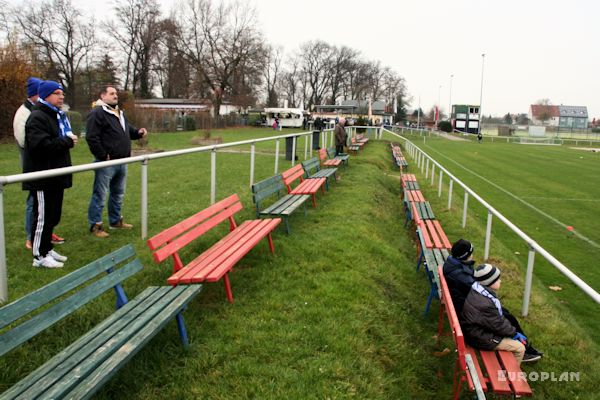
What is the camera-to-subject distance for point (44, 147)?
4.34 metres

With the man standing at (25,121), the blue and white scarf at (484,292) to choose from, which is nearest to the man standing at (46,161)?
the man standing at (25,121)

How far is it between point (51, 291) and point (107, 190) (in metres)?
2.95

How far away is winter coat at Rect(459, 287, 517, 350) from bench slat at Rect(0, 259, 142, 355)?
253 cm

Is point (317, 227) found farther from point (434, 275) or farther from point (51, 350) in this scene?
point (51, 350)

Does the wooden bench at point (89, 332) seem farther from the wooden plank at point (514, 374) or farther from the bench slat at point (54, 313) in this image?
the wooden plank at point (514, 374)

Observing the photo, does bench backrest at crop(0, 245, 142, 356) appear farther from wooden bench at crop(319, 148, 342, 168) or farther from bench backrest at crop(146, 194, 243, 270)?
wooden bench at crop(319, 148, 342, 168)

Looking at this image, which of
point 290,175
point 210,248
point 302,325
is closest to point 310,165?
point 290,175

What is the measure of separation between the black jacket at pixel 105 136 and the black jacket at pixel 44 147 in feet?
2.72

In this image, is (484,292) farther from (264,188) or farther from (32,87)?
(32,87)

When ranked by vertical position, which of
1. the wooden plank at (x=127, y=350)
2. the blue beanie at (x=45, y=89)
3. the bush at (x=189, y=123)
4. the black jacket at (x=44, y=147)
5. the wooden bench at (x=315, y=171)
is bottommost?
the wooden plank at (x=127, y=350)

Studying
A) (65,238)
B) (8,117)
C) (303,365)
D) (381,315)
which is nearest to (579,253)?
(381,315)

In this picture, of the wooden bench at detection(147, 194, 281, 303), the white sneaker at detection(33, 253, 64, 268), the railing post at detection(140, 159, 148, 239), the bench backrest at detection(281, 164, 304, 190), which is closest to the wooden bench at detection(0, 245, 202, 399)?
the wooden bench at detection(147, 194, 281, 303)

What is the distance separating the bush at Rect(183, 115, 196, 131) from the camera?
3819cm

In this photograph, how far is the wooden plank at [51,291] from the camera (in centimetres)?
251
